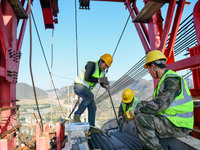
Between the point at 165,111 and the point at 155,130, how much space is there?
31 centimetres

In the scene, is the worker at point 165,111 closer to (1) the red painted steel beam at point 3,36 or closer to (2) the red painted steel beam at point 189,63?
(2) the red painted steel beam at point 189,63

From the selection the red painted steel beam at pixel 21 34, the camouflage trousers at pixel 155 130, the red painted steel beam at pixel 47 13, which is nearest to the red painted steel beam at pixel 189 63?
the camouflage trousers at pixel 155 130

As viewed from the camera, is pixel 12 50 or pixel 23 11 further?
pixel 23 11

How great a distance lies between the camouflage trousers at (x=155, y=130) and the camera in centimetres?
220

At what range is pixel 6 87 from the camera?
18.1 feet

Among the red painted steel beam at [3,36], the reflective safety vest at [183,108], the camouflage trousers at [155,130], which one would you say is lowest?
the camouflage trousers at [155,130]

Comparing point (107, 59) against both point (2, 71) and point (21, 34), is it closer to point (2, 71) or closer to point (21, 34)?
point (2, 71)

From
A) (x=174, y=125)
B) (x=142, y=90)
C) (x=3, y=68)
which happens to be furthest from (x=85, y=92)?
(x=142, y=90)

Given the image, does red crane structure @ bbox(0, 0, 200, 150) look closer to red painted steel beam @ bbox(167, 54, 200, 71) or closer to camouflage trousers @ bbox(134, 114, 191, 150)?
red painted steel beam @ bbox(167, 54, 200, 71)

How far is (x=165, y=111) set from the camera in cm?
222

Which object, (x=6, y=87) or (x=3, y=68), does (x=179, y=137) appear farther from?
(x=6, y=87)

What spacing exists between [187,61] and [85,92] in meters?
2.56

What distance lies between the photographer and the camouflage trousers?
2.20 metres

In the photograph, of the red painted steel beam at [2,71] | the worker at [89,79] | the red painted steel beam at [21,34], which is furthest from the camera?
the red painted steel beam at [21,34]
